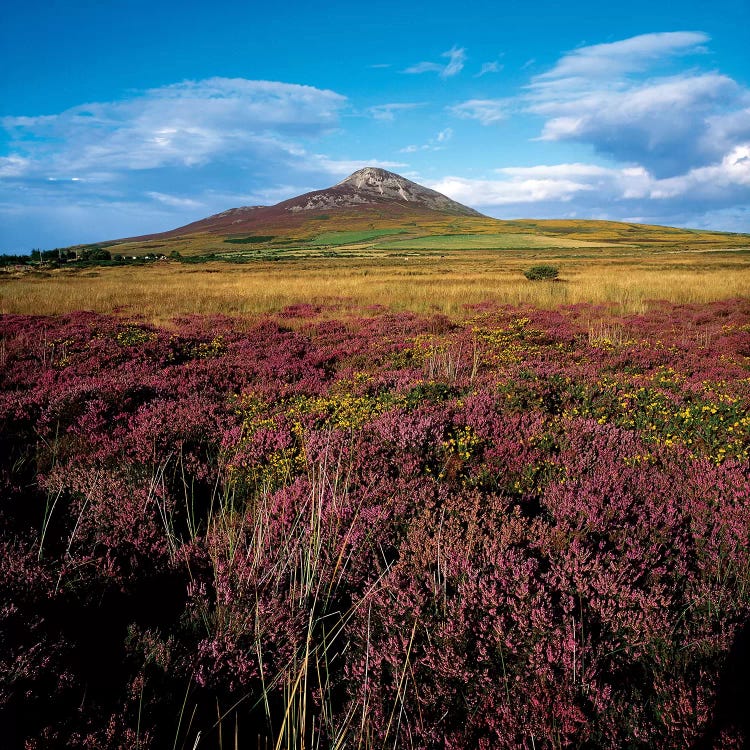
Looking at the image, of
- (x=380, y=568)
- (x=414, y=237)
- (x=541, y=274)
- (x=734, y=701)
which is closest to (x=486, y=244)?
(x=414, y=237)

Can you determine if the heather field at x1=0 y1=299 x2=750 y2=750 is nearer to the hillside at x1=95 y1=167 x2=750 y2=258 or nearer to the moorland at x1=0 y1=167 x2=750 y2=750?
the moorland at x1=0 y1=167 x2=750 y2=750

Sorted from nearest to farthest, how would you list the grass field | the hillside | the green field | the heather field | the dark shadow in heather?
the dark shadow in heather, the heather field, the grass field, the hillside, the green field

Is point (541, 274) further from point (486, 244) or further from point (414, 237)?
point (414, 237)

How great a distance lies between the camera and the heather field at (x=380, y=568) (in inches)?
72.2

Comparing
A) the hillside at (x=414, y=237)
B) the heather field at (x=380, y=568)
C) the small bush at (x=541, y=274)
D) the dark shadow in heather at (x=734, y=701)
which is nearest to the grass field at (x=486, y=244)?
the hillside at (x=414, y=237)

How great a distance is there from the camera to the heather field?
183 cm

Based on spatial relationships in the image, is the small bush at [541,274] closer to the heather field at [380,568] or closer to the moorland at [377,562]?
the moorland at [377,562]

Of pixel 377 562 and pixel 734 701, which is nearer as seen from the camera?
pixel 734 701

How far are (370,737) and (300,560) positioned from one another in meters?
1.12

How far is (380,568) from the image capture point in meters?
2.72

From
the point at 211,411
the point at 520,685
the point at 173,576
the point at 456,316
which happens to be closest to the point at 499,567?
the point at 520,685

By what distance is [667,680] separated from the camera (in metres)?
2.02

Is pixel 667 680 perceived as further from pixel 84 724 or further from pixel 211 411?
pixel 211 411

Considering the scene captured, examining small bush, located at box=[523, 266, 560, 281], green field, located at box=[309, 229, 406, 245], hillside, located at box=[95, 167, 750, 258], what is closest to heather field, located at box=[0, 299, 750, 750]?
small bush, located at box=[523, 266, 560, 281]
